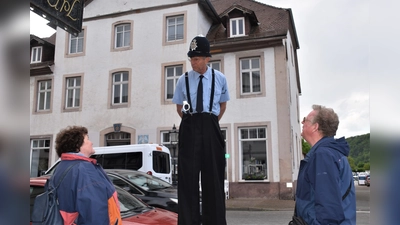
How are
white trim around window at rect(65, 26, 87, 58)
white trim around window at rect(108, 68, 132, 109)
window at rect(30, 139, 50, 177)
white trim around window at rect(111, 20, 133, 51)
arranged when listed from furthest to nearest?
white trim around window at rect(65, 26, 87, 58) → window at rect(30, 139, 50, 177) → white trim around window at rect(111, 20, 133, 51) → white trim around window at rect(108, 68, 132, 109)

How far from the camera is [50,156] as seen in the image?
18.3m

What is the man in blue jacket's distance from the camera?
2000 mm

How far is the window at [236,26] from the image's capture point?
16.9 m

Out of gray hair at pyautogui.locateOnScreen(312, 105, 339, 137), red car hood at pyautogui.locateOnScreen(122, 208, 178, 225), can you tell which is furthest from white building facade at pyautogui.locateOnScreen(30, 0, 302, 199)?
gray hair at pyautogui.locateOnScreen(312, 105, 339, 137)

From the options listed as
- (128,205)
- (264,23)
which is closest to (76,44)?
(264,23)

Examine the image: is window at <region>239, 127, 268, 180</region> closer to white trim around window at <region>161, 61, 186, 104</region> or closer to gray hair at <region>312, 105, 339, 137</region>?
white trim around window at <region>161, 61, 186, 104</region>

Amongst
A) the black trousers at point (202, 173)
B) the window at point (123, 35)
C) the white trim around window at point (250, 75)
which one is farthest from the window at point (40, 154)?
the black trousers at point (202, 173)

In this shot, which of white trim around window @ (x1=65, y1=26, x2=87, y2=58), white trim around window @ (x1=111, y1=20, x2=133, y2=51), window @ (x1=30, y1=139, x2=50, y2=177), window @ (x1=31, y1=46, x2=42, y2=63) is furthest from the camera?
window @ (x1=31, y1=46, x2=42, y2=63)

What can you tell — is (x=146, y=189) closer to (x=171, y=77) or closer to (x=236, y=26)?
(x=171, y=77)

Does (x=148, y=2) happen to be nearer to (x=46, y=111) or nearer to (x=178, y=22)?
(x=178, y=22)

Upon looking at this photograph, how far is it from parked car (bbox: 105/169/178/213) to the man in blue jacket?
4.33 m

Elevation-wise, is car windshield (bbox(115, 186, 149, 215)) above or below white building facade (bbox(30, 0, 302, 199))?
below

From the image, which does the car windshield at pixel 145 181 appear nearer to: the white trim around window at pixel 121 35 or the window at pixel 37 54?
the white trim around window at pixel 121 35

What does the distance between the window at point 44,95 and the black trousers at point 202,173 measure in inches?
722
